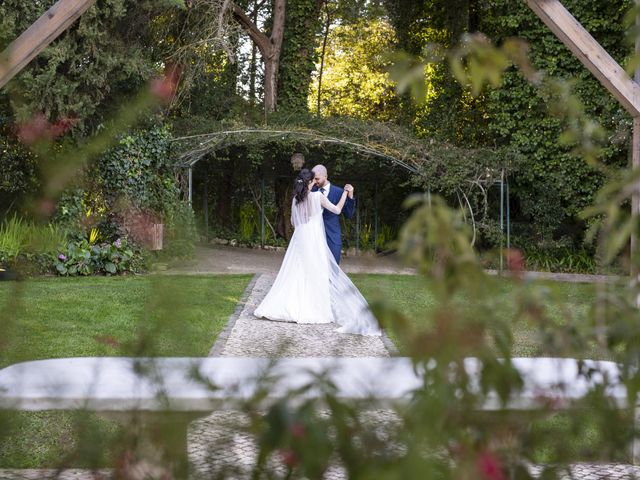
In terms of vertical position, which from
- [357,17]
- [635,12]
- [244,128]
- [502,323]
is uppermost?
[357,17]

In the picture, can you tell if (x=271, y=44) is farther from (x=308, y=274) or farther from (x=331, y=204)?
(x=308, y=274)

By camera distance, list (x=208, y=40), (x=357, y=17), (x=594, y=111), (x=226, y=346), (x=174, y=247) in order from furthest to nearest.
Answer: (x=357, y=17) → (x=208, y=40) → (x=594, y=111) → (x=226, y=346) → (x=174, y=247)

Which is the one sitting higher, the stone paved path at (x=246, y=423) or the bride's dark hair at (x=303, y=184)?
the bride's dark hair at (x=303, y=184)

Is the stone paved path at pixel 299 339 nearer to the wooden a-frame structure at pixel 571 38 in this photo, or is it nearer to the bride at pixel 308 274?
the bride at pixel 308 274

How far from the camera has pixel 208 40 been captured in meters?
16.6

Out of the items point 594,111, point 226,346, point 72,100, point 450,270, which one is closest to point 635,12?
point 450,270

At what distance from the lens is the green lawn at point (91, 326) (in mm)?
1250

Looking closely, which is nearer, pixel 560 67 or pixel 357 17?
pixel 560 67

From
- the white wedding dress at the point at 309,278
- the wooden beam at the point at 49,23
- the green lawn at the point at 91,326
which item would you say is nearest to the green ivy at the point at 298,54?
the green lawn at the point at 91,326

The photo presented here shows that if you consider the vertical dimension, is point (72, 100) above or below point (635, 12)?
above

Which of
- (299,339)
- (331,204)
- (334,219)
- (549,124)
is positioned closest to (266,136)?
(549,124)

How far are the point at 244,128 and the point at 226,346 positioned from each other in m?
8.92

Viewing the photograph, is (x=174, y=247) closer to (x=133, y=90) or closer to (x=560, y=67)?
(x=133, y=90)

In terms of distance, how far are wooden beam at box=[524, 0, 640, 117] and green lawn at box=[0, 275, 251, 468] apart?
2.87 metres
